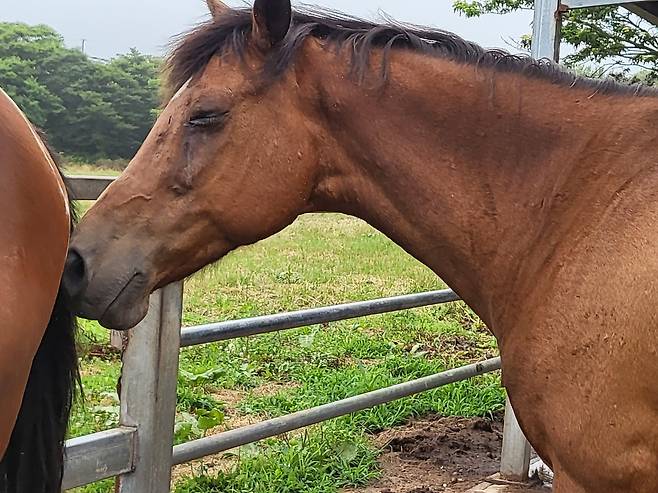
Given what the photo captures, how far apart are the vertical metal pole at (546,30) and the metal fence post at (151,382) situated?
6.73 feet

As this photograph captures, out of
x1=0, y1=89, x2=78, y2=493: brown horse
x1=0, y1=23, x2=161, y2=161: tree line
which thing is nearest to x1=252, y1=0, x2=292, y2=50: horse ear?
x1=0, y1=89, x2=78, y2=493: brown horse

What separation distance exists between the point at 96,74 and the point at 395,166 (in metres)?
21.3

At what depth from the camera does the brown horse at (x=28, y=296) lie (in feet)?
4.56

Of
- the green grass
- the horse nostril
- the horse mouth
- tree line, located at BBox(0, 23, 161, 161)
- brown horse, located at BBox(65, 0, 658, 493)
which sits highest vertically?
brown horse, located at BBox(65, 0, 658, 493)

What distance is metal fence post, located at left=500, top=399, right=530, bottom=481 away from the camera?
12.0 ft

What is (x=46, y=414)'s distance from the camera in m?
1.75

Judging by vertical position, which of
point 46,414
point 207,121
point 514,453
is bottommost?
point 514,453

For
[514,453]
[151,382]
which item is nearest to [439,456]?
[514,453]

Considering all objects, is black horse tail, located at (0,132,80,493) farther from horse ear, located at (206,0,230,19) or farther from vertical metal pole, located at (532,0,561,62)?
vertical metal pole, located at (532,0,561,62)

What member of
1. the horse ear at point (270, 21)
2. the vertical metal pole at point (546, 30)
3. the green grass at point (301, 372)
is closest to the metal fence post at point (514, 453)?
the green grass at point (301, 372)

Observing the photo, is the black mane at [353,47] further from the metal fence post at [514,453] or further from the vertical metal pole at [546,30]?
the metal fence post at [514,453]

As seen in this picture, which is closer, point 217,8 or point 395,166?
point 395,166

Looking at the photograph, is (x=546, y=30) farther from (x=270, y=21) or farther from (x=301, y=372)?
(x=301, y=372)

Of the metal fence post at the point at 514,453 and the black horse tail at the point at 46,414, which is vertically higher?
the black horse tail at the point at 46,414
